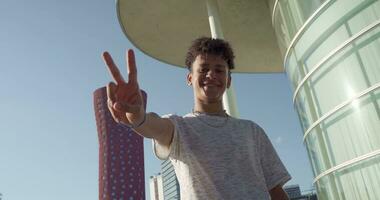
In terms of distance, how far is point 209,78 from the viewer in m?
2.16

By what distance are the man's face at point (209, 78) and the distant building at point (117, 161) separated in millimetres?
43807

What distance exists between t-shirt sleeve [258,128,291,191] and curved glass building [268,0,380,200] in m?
3.31

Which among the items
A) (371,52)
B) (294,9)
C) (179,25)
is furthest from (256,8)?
(371,52)

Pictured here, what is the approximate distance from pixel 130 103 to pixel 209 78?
1.84ft

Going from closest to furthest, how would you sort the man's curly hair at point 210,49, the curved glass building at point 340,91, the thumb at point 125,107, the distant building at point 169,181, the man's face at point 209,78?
the thumb at point 125,107, the man's face at point 209,78, the man's curly hair at point 210,49, the curved glass building at point 340,91, the distant building at point 169,181

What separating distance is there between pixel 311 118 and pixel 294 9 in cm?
222

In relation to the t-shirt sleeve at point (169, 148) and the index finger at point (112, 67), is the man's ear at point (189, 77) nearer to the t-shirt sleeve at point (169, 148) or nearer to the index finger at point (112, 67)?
the t-shirt sleeve at point (169, 148)

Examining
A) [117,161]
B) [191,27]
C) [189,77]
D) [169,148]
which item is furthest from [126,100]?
[117,161]

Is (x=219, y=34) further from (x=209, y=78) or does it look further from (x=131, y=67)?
(x=131, y=67)

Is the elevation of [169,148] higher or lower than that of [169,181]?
lower

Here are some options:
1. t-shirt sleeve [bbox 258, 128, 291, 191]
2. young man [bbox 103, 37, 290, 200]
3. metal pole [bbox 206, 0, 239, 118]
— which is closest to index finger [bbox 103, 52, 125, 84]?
young man [bbox 103, 37, 290, 200]

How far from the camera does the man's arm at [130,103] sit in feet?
5.87

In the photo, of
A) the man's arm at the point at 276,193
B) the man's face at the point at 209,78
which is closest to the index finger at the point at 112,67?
the man's face at the point at 209,78

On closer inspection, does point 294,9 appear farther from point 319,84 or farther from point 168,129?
point 168,129
